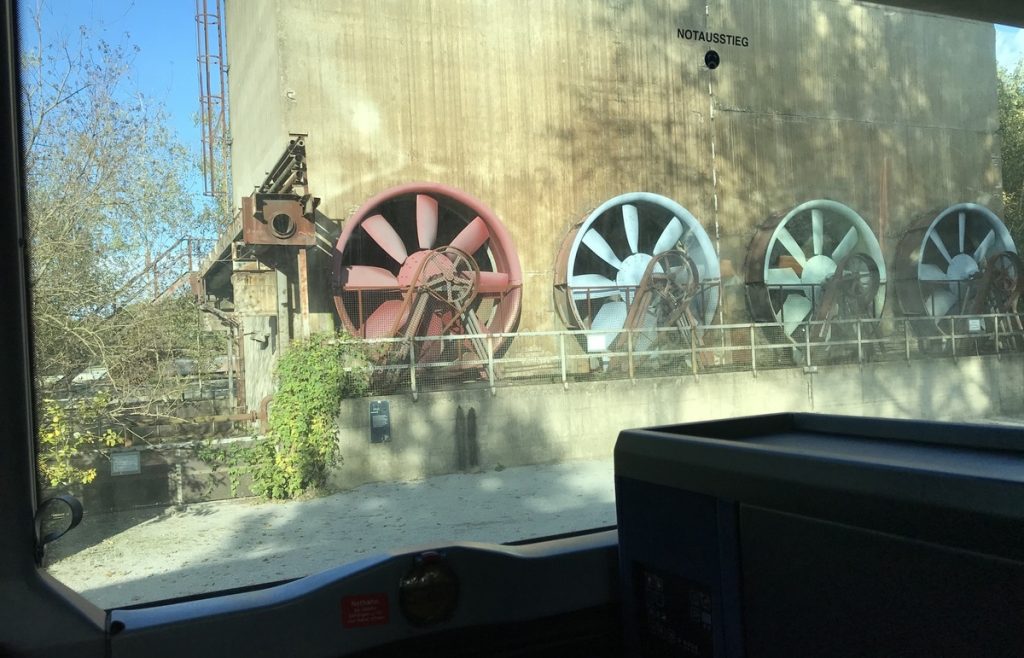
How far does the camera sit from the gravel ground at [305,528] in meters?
1.43

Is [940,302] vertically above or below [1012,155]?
below

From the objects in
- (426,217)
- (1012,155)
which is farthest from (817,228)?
(426,217)

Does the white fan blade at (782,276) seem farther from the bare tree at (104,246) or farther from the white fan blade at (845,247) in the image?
the bare tree at (104,246)

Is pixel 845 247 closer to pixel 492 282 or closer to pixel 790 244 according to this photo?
pixel 790 244

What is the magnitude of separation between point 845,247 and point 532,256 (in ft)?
2.91

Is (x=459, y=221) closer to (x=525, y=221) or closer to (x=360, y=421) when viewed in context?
(x=525, y=221)

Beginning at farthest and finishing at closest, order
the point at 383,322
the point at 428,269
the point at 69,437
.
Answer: the point at 428,269 → the point at 383,322 → the point at 69,437

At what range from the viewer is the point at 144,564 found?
57.9 inches

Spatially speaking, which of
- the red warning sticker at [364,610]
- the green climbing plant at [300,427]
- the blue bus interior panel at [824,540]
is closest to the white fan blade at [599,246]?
the green climbing plant at [300,427]

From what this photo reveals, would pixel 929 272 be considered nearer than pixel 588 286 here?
Yes

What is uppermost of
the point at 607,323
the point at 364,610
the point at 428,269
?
the point at 428,269

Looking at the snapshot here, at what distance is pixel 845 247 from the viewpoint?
2076 mm

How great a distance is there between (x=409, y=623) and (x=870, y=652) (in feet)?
2.92

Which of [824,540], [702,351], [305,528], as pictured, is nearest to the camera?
[824,540]
